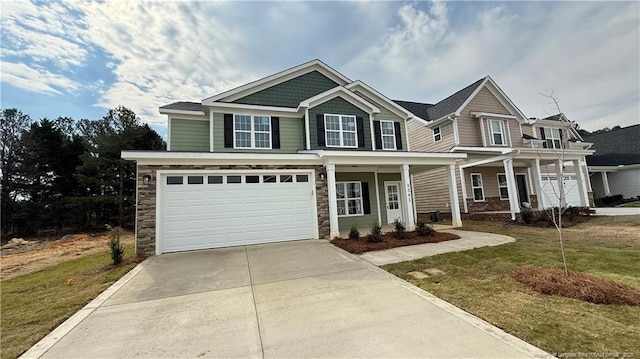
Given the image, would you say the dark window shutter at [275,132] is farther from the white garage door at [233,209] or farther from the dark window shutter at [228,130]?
the white garage door at [233,209]

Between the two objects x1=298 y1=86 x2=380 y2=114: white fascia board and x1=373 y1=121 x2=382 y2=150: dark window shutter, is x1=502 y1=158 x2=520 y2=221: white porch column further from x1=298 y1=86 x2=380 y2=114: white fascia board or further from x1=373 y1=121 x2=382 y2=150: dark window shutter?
x1=298 y1=86 x2=380 y2=114: white fascia board

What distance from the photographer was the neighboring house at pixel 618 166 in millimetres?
20594

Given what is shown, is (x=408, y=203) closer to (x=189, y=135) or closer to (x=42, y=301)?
(x=189, y=135)

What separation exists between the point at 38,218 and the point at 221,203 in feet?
68.3

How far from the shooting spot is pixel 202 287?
4906 mm

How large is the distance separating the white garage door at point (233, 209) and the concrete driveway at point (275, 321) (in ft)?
8.37

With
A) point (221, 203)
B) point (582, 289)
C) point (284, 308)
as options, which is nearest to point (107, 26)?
point (221, 203)

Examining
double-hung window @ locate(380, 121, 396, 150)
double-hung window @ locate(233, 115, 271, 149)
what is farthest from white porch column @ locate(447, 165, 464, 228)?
double-hung window @ locate(233, 115, 271, 149)

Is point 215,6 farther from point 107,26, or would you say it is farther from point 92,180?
point 92,180

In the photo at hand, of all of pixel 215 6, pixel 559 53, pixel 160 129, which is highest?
pixel 160 129

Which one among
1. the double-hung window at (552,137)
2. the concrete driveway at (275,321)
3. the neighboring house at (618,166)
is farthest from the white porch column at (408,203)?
the neighboring house at (618,166)

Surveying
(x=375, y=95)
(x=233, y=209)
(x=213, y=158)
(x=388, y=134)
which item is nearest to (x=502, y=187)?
(x=388, y=134)

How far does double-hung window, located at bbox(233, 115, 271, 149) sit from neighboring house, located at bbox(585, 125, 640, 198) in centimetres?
2505

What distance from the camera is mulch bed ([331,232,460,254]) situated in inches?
296
